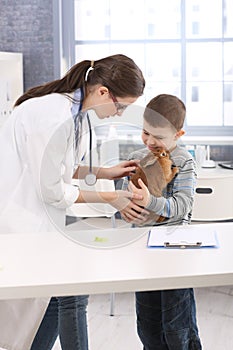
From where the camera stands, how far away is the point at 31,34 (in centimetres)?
412

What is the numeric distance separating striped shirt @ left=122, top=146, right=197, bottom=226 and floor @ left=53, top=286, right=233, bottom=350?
1.05 m

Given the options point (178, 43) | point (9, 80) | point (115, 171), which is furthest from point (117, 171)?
point (178, 43)

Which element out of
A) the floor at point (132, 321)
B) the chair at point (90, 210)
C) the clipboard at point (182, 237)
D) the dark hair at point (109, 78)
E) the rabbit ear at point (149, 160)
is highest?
the dark hair at point (109, 78)

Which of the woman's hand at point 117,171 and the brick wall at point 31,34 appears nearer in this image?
the woman's hand at point 117,171

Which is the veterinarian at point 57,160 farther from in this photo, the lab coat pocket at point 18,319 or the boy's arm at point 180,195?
the boy's arm at point 180,195

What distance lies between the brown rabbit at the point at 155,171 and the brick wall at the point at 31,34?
7.35 ft

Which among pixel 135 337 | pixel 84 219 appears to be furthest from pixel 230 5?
pixel 84 219

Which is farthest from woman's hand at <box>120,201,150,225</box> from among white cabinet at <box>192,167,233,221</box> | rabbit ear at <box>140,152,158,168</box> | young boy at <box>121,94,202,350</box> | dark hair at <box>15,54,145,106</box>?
white cabinet at <box>192,167,233,221</box>

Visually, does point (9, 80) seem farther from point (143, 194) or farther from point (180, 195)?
point (143, 194)

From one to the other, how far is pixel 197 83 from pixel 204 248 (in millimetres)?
2413

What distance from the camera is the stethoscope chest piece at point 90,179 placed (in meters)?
2.09

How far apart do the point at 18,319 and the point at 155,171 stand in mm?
589

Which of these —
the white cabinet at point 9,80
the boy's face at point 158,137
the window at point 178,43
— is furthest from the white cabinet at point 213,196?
the boy's face at point 158,137

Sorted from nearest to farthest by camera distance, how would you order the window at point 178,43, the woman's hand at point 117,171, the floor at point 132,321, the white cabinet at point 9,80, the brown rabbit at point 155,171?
1. the brown rabbit at point 155,171
2. the woman's hand at point 117,171
3. the floor at point 132,321
4. the white cabinet at point 9,80
5. the window at point 178,43
